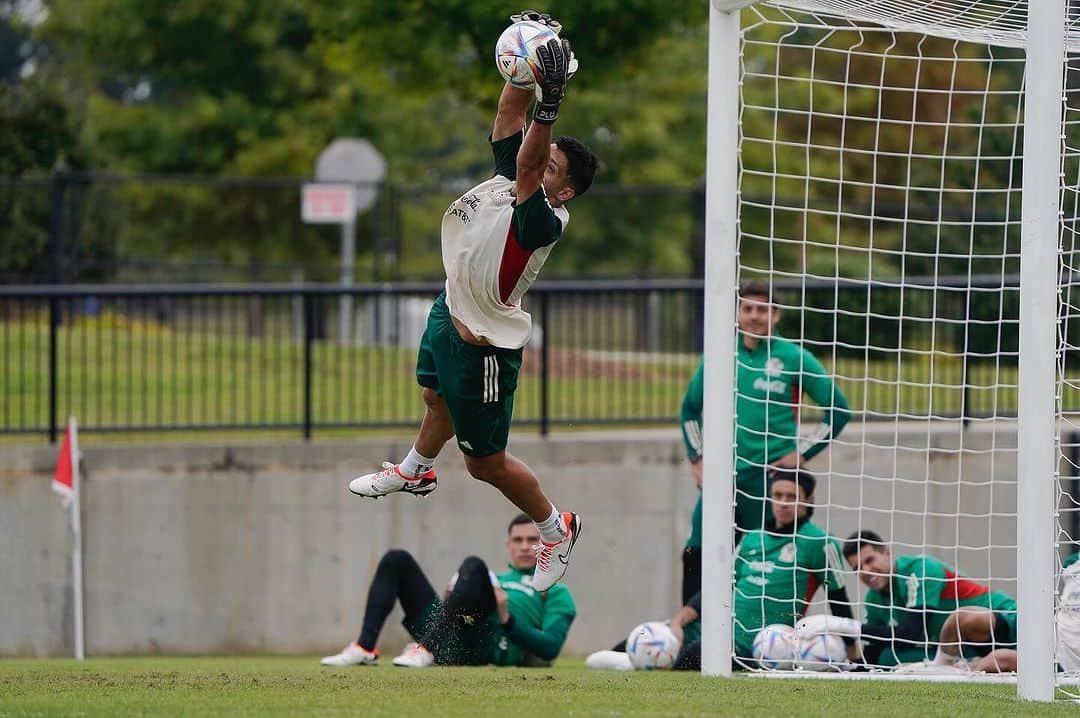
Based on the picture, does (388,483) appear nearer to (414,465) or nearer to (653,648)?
(414,465)

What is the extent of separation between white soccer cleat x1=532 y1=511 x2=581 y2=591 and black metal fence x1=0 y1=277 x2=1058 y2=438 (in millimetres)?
4983

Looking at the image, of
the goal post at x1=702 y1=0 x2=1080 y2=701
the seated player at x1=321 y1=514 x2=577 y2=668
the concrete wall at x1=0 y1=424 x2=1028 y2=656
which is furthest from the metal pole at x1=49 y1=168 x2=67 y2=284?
the seated player at x1=321 y1=514 x2=577 y2=668

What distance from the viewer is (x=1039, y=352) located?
261 inches

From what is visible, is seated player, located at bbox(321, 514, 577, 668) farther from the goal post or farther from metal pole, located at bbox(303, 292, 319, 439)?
metal pole, located at bbox(303, 292, 319, 439)

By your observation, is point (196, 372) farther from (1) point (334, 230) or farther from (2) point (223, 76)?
(2) point (223, 76)

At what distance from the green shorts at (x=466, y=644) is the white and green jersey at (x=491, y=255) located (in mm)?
2908

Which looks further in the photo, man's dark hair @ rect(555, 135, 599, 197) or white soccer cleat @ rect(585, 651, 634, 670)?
white soccer cleat @ rect(585, 651, 634, 670)

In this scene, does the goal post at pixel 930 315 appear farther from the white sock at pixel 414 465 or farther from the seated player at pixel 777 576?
the white sock at pixel 414 465

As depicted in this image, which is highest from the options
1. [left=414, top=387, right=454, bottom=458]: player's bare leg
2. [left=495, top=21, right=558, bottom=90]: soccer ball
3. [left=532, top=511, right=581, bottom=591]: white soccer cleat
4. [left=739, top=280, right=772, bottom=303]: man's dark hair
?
[left=495, top=21, right=558, bottom=90]: soccer ball

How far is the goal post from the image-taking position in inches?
262

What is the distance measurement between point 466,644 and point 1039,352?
4.20 m

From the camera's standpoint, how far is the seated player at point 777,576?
30.4 feet

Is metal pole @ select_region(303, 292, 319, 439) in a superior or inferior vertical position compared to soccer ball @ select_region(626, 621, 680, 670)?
superior

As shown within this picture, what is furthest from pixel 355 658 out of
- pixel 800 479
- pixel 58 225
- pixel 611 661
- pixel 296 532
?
pixel 58 225
